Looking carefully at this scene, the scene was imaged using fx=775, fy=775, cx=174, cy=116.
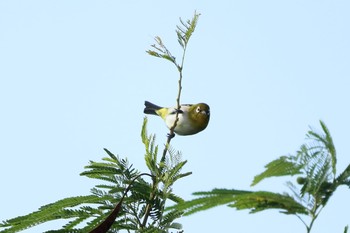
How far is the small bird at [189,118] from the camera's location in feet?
31.2

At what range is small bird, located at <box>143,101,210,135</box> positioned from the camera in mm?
9516

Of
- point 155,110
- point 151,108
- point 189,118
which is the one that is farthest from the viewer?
point 151,108

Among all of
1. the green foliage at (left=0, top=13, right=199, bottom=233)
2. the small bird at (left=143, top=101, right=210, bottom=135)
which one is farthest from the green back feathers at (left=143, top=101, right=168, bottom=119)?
the green foliage at (left=0, top=13, right=199, bottom=233)

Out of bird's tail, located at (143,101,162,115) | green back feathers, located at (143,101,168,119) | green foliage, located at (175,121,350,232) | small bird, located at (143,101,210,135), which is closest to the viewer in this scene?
green foliage, located at (175,121,350,232)

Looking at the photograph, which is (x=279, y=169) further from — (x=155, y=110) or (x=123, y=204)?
(x=155, y=110)

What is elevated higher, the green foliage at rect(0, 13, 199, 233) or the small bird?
the small bird

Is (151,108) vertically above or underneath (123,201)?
above

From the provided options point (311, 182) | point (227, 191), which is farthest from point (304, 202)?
point (227, 191)

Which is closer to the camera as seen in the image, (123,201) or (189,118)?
(123,201)

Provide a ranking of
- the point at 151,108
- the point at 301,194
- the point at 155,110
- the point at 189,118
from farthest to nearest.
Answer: the point at 151,108, the point at 155,110, the point at 189,118, the point at 301,194

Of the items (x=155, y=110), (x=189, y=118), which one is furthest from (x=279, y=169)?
(x=155, y=110)

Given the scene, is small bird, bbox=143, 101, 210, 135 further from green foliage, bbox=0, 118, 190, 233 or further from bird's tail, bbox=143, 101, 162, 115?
green foliage, bbox=0, 118, 190, 233

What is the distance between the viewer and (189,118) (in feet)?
31.7

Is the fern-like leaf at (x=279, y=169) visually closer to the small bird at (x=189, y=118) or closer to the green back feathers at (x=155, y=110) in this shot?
the small bird at (x=189, y=118)
